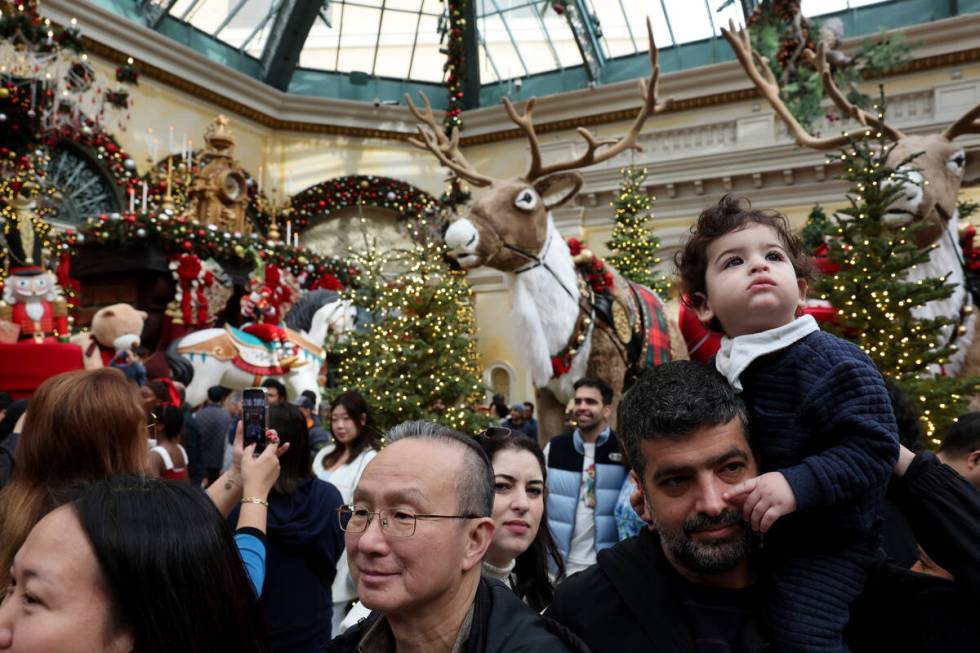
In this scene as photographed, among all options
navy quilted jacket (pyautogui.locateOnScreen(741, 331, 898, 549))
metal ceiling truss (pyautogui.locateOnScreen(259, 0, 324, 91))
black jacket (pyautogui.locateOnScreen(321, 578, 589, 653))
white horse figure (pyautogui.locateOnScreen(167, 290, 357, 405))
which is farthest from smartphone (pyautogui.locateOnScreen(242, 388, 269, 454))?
metal ceiling truss (pyautogui.locateOnScreen(259, 0, 324, 91))

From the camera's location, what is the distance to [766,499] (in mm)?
1324

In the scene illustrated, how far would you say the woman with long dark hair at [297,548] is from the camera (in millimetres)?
2863

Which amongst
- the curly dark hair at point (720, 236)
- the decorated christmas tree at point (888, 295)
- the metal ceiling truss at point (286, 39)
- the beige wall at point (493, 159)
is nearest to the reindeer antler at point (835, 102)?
the decorated christmas tree at point (888, 295)

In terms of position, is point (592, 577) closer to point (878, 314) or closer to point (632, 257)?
point (878, 314)

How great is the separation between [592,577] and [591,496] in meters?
2.23

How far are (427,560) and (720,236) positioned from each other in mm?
905

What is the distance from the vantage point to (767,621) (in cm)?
139

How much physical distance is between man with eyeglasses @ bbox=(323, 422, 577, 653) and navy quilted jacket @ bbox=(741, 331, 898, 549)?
0.52 metres

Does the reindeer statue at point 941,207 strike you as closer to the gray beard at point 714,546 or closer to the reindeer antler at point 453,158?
the reindeer antler at point 453,158

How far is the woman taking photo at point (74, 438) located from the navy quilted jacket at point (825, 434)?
171 centimetres

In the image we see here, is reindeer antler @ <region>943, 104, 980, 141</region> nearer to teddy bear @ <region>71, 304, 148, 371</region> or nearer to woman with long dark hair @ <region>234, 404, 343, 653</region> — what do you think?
woman with long dark hair @ <region>234, 404, 343, 653</region>

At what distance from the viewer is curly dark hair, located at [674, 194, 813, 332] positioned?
167 cm

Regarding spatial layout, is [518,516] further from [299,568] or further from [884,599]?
[884,599]

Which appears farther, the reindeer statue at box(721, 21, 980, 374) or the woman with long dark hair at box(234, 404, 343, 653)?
the reindeer statue at box(721, 21, 980, 374)
